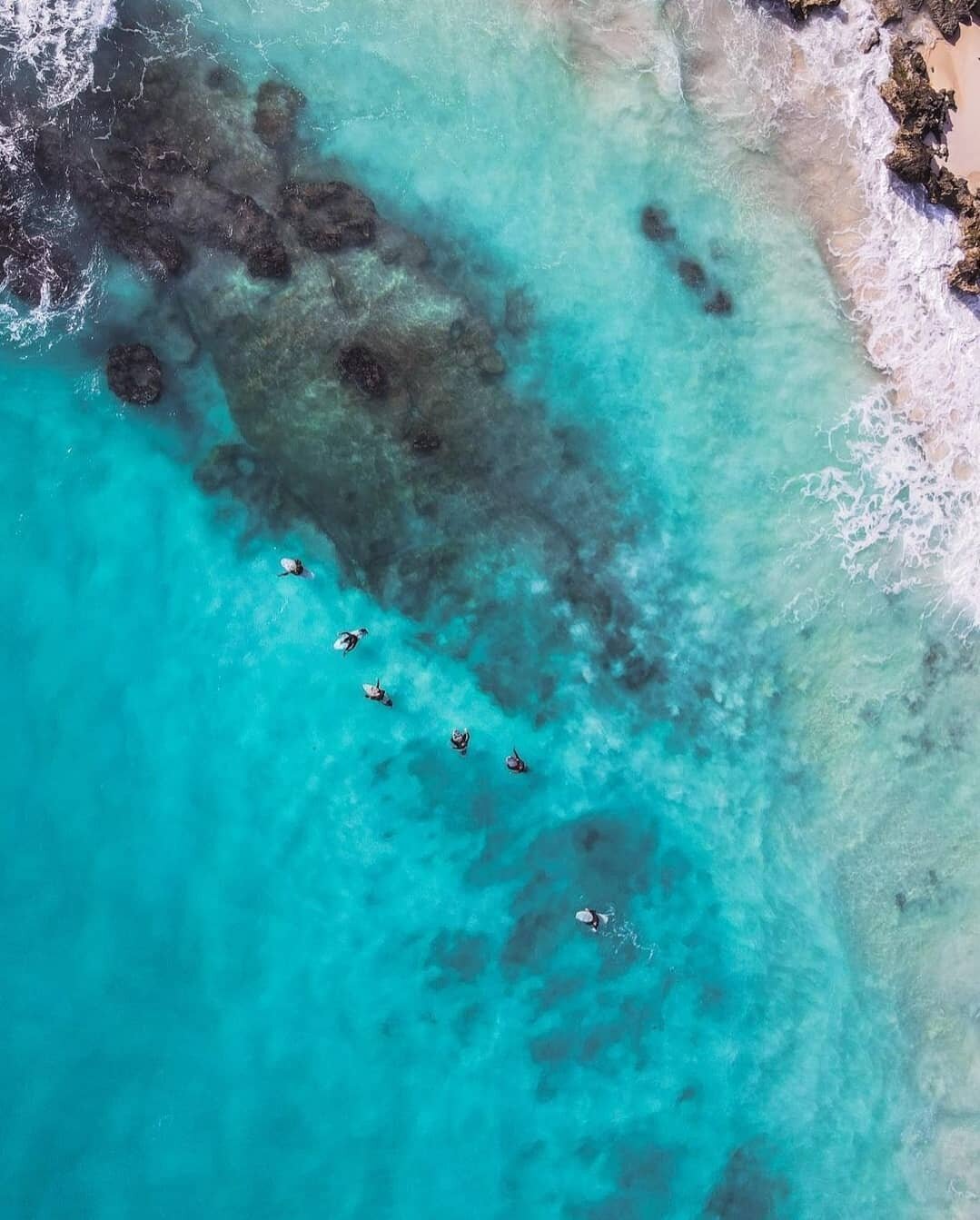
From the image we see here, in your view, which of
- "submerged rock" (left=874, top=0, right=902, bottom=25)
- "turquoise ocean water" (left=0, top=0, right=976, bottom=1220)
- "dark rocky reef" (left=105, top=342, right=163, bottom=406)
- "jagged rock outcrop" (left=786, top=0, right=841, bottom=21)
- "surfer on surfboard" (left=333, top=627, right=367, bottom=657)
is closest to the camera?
"turquoise ocean water" (left=0, top=0, right=976, bottom=1220)

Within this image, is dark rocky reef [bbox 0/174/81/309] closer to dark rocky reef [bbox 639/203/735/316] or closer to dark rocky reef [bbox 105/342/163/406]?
dark rocky reef [bbox 105/342/163/406]

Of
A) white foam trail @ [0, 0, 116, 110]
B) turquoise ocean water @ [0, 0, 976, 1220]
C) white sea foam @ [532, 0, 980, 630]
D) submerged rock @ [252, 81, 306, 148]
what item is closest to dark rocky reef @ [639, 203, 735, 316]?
turquoise ocean water @ [0, 0, 976, 1220]

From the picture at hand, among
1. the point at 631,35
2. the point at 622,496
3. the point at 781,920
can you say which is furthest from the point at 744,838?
the point at 631,35

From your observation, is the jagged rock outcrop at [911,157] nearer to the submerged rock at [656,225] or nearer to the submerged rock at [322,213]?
the submerged rock at [656,225]

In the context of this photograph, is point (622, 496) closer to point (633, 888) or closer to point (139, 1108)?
point (633, 888)

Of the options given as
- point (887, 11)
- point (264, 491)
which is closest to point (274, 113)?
point (264, 491)

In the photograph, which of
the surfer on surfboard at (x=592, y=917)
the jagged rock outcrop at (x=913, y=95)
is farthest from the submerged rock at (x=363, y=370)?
the jagged rock outcrop at (x=913, y=95)

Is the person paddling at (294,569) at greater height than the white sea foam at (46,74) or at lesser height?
lesser

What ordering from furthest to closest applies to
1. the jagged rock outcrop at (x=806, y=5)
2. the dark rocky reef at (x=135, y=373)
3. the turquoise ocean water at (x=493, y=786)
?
the jagged rock outcrop at (x=806, y=5) → the dark rocky reef at (x=135, y=373) → the turquoise ocean water at (x=493, y=786)
